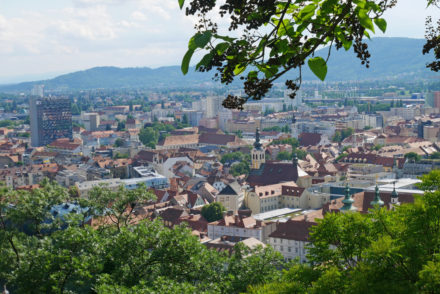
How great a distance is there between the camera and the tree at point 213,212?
38.4m

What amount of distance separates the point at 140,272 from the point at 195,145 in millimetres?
73633

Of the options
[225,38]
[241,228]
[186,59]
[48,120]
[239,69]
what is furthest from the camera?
[48,120]

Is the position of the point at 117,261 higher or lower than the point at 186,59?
lower

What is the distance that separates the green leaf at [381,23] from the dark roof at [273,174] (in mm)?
48610

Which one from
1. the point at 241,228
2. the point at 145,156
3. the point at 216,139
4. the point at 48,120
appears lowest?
the point at 216,139

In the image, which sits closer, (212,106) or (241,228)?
(241,228)

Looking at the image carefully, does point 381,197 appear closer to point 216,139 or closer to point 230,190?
point 230,190

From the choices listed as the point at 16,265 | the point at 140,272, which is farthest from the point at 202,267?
the point at 16,265

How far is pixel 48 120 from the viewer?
99812 millimetres

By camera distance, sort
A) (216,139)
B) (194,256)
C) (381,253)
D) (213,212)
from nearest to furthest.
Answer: (381,253)
(194,256)
(213,212)
(216,139)

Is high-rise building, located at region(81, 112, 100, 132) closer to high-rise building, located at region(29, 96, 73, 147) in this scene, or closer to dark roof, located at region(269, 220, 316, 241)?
high-rise building, located at region(29, 96, 73, 147)

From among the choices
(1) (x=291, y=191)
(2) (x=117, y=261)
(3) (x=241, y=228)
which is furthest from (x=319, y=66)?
(1) (x=291, y=191)

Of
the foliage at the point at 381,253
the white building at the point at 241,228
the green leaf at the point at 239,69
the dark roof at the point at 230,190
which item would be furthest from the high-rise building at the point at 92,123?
the green leaf at the point at 239,69

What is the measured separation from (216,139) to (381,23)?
83214 millimetres
